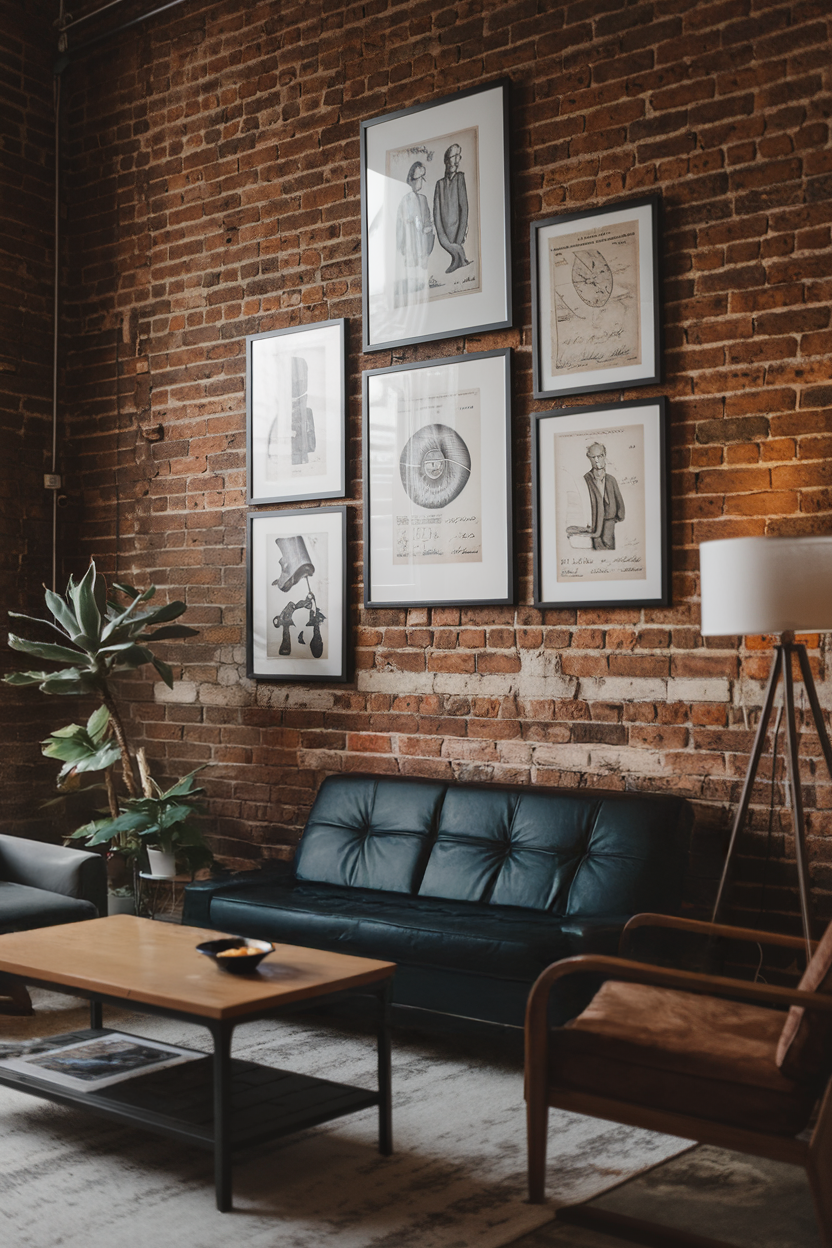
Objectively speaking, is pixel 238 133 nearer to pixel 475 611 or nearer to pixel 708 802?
pixel 475 611

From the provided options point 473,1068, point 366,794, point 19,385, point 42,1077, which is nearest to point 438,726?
point 366,794

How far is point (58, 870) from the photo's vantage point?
4574mm

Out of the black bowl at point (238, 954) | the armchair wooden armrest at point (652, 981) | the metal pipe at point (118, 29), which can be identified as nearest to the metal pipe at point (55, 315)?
the metal pipe at point (118, 29)

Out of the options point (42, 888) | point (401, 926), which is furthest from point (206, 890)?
point (401, 926)

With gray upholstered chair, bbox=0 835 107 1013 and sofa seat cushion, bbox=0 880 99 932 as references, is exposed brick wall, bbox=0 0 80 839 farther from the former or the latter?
sofa seat cushion, bbox=0 880 99 932

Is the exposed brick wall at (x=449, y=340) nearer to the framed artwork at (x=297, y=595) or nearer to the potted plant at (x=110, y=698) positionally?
the framed artwork at (x=297, y=595)

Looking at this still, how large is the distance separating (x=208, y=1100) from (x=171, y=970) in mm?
334

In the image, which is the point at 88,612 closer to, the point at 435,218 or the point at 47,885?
the point at 47,885

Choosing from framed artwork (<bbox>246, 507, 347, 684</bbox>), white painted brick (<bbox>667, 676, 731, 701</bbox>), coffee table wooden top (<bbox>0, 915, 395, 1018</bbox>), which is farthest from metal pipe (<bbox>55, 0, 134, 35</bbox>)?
coffee table wooden top (<bbox>0, 915, 395, 1018</bbox>)

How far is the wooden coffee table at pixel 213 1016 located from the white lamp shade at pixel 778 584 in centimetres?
144

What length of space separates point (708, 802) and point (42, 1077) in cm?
232

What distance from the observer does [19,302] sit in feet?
19.6

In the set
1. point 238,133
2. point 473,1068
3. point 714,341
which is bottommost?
point 473,1068

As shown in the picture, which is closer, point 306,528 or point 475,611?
point 475,611
